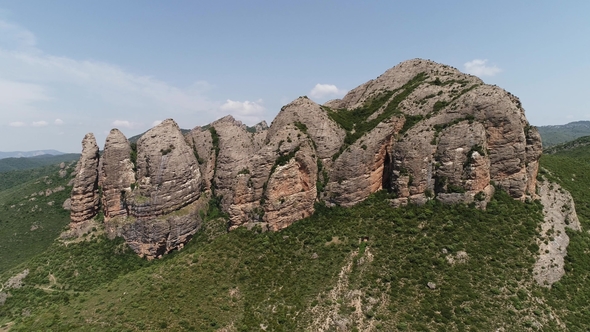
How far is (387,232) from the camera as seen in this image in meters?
39.2

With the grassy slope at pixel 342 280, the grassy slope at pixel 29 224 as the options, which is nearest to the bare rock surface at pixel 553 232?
the grassy slope at pixel 342 280

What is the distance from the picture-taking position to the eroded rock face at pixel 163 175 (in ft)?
165

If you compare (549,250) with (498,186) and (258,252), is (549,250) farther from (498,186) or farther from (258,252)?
(258,252)

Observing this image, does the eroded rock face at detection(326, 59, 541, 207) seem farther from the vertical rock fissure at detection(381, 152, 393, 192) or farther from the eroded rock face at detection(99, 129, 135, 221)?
→ the eroded rock face at detection(99, 129, 135, 221)

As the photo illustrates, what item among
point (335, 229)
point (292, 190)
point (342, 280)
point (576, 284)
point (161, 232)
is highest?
point (292, 190)

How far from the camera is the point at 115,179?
5434cm

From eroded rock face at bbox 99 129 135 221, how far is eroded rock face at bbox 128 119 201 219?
2895 millimetres

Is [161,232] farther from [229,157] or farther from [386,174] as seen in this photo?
[386,174]

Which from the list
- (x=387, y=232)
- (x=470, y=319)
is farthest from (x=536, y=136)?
(x=470, y=319)

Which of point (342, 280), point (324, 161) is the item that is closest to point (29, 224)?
point (324, 161)

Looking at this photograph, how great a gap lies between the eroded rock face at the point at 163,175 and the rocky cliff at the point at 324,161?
0.18m

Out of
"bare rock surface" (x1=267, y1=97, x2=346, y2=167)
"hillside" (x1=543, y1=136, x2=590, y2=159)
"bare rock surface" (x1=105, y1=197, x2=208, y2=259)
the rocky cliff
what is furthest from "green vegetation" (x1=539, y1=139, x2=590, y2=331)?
"hillside" (x1=543, y1=136, x2=590, y2=159)

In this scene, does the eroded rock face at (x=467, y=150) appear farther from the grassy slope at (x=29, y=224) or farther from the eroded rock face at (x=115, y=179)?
the grassy slope at (x=29, y=224)

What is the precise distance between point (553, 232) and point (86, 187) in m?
78.8
